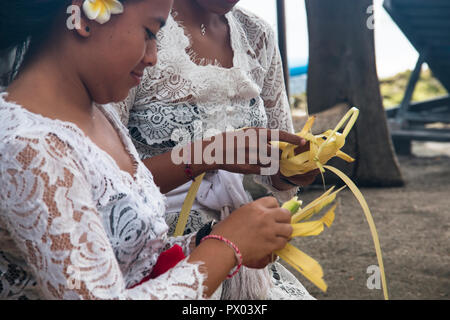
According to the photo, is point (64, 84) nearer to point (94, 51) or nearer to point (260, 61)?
point (94, 51)

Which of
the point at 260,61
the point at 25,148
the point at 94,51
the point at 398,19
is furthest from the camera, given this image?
the point at 398,19

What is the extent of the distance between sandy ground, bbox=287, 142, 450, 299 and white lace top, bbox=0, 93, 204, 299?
2507 millimetres

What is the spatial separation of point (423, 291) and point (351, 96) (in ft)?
8.63

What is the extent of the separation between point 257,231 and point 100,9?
1.88ft

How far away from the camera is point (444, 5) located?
746 centimetres

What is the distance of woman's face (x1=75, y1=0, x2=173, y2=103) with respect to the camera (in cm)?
130

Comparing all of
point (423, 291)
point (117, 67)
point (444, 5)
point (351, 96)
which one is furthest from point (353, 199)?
point (117, 67)

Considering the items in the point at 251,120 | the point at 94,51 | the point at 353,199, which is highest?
the point at 94,51

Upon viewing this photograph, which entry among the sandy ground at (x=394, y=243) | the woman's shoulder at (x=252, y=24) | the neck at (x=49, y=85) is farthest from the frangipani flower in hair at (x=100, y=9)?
the sandy ground at (x=394, y=243)

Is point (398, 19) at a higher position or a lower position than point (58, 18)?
lower

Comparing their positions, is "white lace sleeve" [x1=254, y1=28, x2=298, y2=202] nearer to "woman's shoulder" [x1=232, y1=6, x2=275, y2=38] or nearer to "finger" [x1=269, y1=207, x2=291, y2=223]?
"woman's shoulder" [x1=232, y1=6, x2=275, y2=38]

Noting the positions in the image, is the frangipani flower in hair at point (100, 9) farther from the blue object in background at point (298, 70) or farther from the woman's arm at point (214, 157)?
the blue object in background at point (298, 70)

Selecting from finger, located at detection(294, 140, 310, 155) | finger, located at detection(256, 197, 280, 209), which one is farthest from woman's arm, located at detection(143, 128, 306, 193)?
finger, located at detection(256, 197, 280, 209)

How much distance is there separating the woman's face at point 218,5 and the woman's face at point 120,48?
0.69 meters
